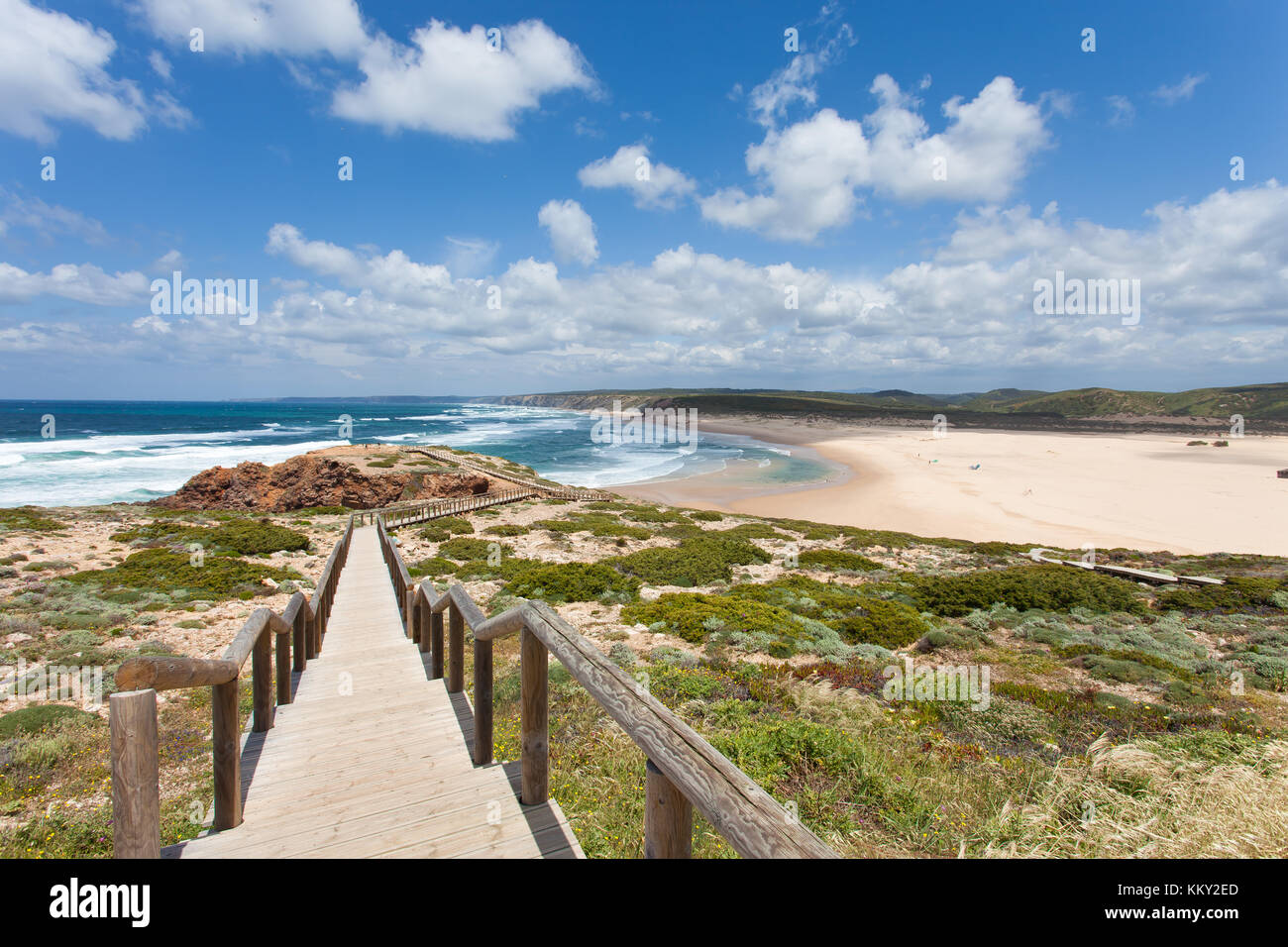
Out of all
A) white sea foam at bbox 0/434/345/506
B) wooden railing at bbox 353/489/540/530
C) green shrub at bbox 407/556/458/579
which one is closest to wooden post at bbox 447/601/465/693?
green shrub at bbox 407/556/458/579

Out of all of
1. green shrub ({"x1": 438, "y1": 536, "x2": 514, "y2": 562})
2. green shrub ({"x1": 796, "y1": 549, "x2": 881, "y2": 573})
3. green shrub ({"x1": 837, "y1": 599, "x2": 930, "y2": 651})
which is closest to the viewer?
green shrub ({"x1": 837, "y1": 599, "x2": 930, "y2": 651})

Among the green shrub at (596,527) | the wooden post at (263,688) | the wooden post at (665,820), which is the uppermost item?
the wooden post at (665,820)

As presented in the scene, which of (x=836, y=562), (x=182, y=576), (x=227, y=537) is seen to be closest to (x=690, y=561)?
(x=836, y=562)

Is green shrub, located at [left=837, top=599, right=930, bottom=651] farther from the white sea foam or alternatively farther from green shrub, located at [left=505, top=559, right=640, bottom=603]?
the white sea foam

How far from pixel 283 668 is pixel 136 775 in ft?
11.0

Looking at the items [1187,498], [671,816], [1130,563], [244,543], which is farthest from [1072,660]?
[1187,498]

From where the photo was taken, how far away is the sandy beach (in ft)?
81.9

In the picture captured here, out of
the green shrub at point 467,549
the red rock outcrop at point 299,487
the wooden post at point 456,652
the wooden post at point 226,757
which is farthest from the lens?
the red rock outcrop at point 299,487

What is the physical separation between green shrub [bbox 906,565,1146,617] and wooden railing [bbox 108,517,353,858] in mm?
11928

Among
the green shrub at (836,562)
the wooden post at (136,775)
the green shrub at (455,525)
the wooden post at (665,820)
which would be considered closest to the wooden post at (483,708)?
the wooden post at (136,775)

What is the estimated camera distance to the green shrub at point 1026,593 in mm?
12102

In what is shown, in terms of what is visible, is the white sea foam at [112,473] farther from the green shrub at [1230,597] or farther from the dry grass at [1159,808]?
the green shrub at [1230,597]

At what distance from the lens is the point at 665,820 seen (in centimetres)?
209

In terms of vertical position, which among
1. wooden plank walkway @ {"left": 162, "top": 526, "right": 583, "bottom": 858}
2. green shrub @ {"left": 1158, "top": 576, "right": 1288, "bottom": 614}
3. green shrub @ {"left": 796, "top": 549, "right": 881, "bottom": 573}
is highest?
wooden plank walkway @ {"left": 162, "top": 526, "right": 583, "bottom": 858}
